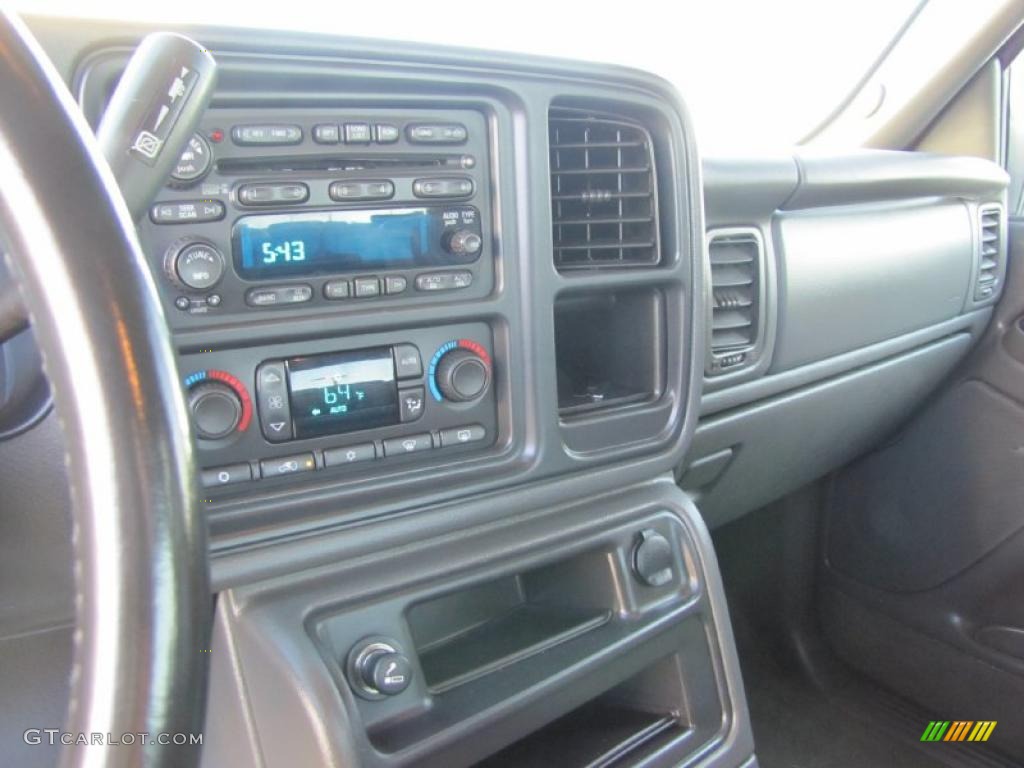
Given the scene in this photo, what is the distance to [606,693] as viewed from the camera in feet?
3.33

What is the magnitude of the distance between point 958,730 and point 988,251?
0.89m

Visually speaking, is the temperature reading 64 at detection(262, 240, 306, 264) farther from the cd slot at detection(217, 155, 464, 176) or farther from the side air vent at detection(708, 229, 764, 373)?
the side air vent at detection(708, 229, 764, 373)

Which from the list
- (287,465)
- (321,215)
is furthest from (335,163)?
(287,465)

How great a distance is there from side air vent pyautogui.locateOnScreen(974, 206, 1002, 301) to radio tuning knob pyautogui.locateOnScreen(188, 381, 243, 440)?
143 cm

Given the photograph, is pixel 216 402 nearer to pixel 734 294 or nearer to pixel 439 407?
pixel 439 407

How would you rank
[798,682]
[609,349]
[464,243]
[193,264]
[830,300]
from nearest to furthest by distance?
[193,264] → [464,243] → [609,349] → [830,300] → [798,682]

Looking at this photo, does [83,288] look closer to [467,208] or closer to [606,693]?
[467,208]

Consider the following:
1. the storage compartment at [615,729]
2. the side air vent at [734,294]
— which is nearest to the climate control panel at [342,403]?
the storage compartment at [615,729]

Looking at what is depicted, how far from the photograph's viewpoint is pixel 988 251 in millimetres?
1722

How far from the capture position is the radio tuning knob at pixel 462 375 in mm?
834

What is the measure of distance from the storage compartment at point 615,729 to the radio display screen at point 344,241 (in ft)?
1.52

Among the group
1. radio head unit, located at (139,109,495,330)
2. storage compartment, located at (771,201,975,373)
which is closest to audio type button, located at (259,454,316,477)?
radio head unit, located at (139,109,495,330)

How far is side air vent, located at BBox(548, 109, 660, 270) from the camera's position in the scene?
952mm

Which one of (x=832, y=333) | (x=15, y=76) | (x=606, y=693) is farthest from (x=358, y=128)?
(x=832, y=333)
